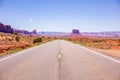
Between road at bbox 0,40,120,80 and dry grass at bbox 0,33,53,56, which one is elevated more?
road at bbox 0,40,120,80

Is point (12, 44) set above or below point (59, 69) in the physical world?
below

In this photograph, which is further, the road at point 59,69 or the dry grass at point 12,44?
the dry grass at point 12,44

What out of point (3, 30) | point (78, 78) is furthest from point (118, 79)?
point (3, 30)

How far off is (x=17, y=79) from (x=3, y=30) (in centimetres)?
17679

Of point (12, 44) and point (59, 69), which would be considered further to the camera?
point (12, 44)

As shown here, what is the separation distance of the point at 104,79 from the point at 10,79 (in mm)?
3437

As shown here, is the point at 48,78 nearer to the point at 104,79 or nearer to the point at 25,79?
the point at 25,79

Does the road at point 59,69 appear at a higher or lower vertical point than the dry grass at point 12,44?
higher

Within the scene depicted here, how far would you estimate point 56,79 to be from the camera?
24.3 feet

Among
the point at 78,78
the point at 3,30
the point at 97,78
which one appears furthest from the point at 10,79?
the point at 3,30

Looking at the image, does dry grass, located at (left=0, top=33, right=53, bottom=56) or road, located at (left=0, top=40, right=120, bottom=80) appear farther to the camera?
dry grass, located at (left=0, top=33, right=53, bottom=56)

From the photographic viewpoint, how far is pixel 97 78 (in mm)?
7672

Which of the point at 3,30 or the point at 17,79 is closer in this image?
the point at 17,79

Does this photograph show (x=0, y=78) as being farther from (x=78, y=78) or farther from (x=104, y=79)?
(x=104, y=79)
